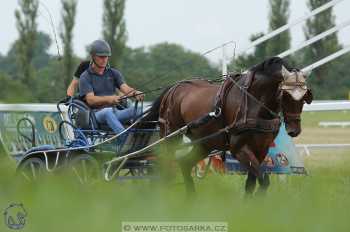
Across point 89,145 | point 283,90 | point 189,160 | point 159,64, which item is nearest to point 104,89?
point 89,145

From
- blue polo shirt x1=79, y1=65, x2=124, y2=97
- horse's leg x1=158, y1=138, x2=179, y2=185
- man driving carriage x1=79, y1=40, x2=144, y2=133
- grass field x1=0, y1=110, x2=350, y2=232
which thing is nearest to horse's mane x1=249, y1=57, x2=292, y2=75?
man driving carriage x1=79, y1=40, x2=144, y2=133

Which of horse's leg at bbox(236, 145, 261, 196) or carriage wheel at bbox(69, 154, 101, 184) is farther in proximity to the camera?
carriage wheel at bbox(69, 154, 101, 184)

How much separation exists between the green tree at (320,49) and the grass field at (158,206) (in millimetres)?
20196

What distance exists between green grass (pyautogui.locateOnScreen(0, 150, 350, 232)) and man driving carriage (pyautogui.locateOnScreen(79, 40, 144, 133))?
124 inches

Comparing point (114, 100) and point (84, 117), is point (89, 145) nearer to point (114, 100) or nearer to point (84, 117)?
point (84, 117)

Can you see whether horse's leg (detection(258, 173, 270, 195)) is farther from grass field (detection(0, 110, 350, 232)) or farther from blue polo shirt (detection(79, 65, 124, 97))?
blue polo shirt (detection(79, 65, 124, 97))

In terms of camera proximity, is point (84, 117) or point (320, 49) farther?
point (320, 49)

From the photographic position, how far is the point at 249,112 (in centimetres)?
638

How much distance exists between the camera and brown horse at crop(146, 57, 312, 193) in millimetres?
6117

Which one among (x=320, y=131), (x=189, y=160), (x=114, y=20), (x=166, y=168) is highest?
(x=114, y=20)

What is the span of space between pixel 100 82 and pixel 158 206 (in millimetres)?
4140

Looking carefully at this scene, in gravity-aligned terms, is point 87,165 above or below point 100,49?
below

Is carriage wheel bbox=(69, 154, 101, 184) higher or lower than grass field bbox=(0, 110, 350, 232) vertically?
lower

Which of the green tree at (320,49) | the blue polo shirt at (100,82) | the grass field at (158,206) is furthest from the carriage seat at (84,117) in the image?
the green tree at (320,49)
